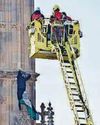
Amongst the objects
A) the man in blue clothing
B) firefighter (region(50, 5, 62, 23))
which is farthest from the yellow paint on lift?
the man in blue clothing

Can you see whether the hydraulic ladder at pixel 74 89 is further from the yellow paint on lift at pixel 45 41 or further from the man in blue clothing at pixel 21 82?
the man in blue clothing at pixel 21 82

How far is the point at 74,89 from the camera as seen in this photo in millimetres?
40156

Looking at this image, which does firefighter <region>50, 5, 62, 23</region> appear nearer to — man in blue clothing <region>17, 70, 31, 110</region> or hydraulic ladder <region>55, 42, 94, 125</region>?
hydraulic ladder <region>55, 42, 94, 125</region>

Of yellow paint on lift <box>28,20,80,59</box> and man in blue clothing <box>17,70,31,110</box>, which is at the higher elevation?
man in blue clothing <box>17,70,31,110</box>

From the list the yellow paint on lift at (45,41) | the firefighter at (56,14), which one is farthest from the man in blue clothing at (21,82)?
the firefighter at (56,14)

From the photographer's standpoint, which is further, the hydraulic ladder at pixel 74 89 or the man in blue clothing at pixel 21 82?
the man in blue clothing at pixel 21 82

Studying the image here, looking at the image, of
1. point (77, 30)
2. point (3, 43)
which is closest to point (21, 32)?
point (3, 43)

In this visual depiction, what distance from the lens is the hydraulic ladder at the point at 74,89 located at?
127ft

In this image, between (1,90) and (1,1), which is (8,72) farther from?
(1,1)

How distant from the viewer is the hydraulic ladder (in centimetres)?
3866

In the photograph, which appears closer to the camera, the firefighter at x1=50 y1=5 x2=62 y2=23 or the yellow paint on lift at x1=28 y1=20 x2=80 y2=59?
the yellow paint on lift at x1=28 y1=20 x2=80 y2=59

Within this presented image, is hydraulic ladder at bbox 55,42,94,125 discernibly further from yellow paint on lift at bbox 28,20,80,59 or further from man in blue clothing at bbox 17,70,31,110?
man in blue clothing at bbox 17,70,31,110

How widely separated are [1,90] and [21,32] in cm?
412

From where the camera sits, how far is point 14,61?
5891cm
